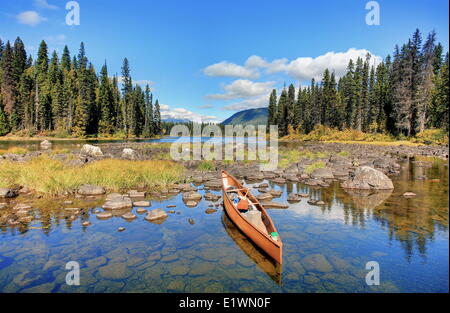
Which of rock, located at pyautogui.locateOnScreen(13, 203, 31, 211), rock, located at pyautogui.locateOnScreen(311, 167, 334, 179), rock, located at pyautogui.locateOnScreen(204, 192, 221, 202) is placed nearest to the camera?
rock, located at pyautogui.locateOnScreen(13, 203, 31, 211)

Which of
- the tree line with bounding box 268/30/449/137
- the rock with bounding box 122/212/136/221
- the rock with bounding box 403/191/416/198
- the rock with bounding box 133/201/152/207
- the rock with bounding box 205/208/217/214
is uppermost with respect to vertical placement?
the tree line with bounding box 268/30/449/137

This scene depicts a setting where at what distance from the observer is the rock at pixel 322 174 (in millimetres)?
20547

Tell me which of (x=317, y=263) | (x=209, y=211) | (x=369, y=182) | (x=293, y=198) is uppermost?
(x=369, y=182)

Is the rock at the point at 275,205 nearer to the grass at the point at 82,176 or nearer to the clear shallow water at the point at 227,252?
the clear shallow water at the point at 227,252

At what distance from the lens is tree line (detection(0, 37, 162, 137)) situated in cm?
6975

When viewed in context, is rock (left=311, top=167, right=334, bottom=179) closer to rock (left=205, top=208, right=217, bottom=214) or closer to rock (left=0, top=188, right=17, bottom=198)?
rock (left=205, top=208, right=217, bottom=214)

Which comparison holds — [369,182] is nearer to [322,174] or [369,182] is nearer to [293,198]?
[322,174]

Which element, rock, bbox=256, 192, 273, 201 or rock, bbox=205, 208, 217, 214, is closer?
rock, bbox=205, 208, 217, 214

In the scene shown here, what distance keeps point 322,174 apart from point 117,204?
1616 cm

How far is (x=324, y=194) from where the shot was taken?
52.1 feet

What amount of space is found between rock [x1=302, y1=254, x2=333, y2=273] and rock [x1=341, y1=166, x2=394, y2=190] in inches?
419

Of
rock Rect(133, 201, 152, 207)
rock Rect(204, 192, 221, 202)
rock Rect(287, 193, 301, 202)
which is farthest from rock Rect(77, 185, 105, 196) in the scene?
rock Rect(287, 193, 301, 202)

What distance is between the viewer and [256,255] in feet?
26.9

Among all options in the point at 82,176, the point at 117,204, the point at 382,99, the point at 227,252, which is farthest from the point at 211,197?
the point at 382,99
